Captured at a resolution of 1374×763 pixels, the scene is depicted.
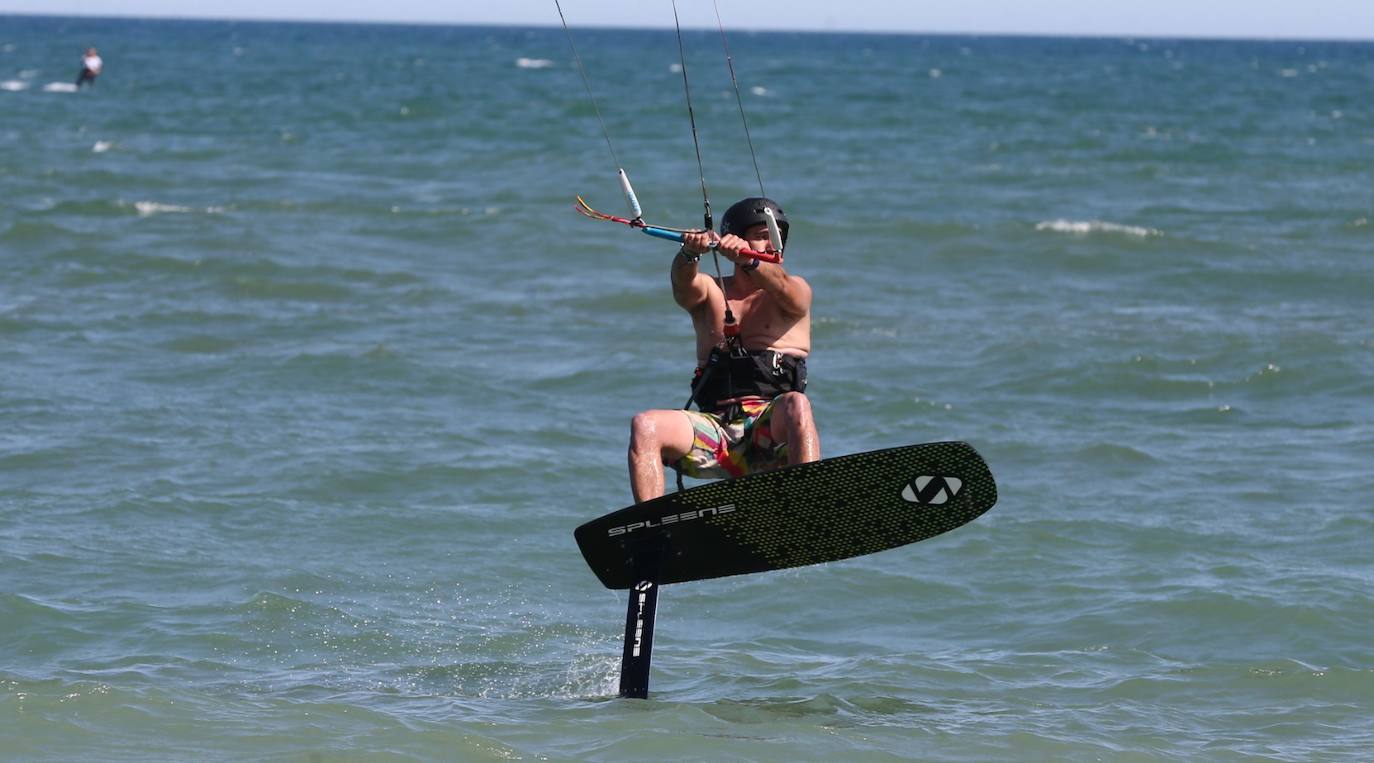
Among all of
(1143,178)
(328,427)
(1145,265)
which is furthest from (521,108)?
(328,427)

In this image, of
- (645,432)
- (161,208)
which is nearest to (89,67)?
(161,208)

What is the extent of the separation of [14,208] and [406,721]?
16924 mm

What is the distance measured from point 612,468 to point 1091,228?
1192cm

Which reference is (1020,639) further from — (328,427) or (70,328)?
(70,328)

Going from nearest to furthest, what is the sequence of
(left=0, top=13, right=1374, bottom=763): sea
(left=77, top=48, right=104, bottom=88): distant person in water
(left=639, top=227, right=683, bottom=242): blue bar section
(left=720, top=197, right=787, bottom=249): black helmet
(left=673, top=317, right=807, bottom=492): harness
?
(left=639, top=227, right=683, bottom=242): blue bar section
(left=720, top=197, right=787, bottom=249): black helmet
(left=673, top=317, right=807, bottom=492): harness
(left=0, top=13, right=1374, bottom=763): sea
(left=77, top=48, right=104, bottom=88): distant person in water

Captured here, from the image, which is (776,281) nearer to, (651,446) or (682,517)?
(651,446)

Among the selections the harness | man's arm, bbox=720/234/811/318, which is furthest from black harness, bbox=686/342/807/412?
man's arm, bbox=720/234/811/318

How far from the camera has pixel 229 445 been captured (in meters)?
10.9

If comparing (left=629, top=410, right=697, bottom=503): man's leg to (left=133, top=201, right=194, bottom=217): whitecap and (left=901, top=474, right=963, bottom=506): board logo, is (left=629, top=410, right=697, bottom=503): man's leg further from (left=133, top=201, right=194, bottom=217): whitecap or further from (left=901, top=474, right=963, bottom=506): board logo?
(left=133, top=201, right=194, bottom=217): whitecap

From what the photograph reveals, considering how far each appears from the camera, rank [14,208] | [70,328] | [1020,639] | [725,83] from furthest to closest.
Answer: [725,83], [14,208], [70,328], [1020,639]

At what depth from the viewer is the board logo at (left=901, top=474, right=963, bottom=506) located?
6203 millimetres

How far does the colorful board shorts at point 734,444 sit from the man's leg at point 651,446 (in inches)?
4.9

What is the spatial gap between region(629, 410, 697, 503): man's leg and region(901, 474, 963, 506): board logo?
0.86m

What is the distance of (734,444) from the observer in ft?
21.3
